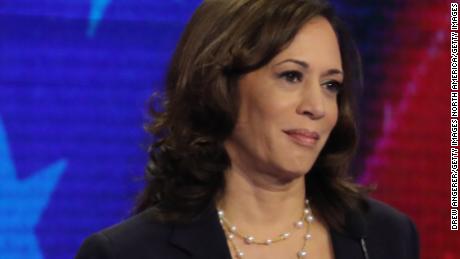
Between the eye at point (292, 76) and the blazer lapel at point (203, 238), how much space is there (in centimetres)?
33

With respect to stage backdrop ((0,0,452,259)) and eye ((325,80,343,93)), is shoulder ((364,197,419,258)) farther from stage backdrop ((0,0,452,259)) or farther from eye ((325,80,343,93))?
stage backdrop ((0,0,452,259))

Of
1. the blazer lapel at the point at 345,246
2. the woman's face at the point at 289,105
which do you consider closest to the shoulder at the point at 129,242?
the woman's face at the point at 289,105

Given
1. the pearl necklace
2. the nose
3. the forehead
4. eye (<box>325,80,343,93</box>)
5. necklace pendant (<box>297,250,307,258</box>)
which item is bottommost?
necklace pendant (<box>297,250,307,258</box>)

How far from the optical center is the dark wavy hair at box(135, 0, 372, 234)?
183 cm

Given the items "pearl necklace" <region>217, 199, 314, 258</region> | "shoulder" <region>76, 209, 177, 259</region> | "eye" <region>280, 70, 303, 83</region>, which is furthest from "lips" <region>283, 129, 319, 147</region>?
"shoulder" <region>76, 209, 177, 259</region>

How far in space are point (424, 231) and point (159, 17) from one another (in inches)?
40.4

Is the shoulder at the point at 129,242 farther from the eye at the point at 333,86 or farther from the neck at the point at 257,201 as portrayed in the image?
the eye at the point at 333,86

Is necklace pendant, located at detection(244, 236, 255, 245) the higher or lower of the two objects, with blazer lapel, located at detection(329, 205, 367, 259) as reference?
higher

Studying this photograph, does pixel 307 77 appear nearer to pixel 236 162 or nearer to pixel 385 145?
pixel 236 162

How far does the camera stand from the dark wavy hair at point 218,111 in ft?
6.00

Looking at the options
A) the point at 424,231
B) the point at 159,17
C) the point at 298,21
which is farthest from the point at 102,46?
the point at 424,231

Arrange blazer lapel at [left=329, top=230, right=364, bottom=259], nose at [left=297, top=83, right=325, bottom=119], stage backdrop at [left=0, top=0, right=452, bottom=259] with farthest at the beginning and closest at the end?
1. stage backdrop at [left=0, top=0, right=452, bottom=259]
2. blazer lapel at [left=329, top=230, right=364, bottom=259]
3. nose at [left=297, top=83, right=325, bottom=119]

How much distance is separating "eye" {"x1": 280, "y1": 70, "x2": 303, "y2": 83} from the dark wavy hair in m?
0.05

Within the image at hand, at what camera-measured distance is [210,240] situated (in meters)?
1.85
